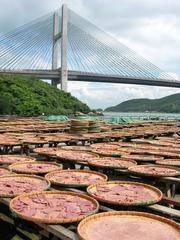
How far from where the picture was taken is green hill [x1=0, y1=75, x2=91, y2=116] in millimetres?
31172

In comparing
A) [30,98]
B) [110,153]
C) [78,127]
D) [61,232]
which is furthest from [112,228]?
[30,98]

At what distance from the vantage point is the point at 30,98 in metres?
33.7

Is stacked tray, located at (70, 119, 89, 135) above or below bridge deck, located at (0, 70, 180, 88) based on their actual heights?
below

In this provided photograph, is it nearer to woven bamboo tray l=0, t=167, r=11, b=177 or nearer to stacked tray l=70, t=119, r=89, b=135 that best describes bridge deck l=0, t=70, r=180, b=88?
stacked tray l=70, t=119, r=89, b=135

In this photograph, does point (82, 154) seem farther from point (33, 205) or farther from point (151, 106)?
point (151, 106)

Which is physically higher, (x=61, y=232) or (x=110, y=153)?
(x=110, y=153)

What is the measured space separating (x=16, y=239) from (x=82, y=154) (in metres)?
2.20

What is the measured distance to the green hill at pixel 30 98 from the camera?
102ft

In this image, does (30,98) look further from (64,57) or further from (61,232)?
(61,232)

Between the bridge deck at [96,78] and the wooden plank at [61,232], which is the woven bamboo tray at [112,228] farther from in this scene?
the bridge deck at [96,78]

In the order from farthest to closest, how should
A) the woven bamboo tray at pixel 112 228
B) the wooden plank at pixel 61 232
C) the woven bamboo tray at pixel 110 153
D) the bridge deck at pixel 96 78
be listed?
the bridge deck at pixel 96 78 → the woven bamboo tray at pixel 110 153 → the wooden plank at pixel 61 232 → the woven bamboo tray at pixel 112 228

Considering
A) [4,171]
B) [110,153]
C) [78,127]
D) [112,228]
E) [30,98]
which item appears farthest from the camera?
[30,98]

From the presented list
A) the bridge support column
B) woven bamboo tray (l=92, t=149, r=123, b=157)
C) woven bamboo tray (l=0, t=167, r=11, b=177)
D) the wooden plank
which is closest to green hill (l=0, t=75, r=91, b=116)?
the bridge support column

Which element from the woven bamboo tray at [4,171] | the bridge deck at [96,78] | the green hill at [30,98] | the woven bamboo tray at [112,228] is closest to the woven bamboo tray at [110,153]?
the woven bamboo tray at [4,171]
